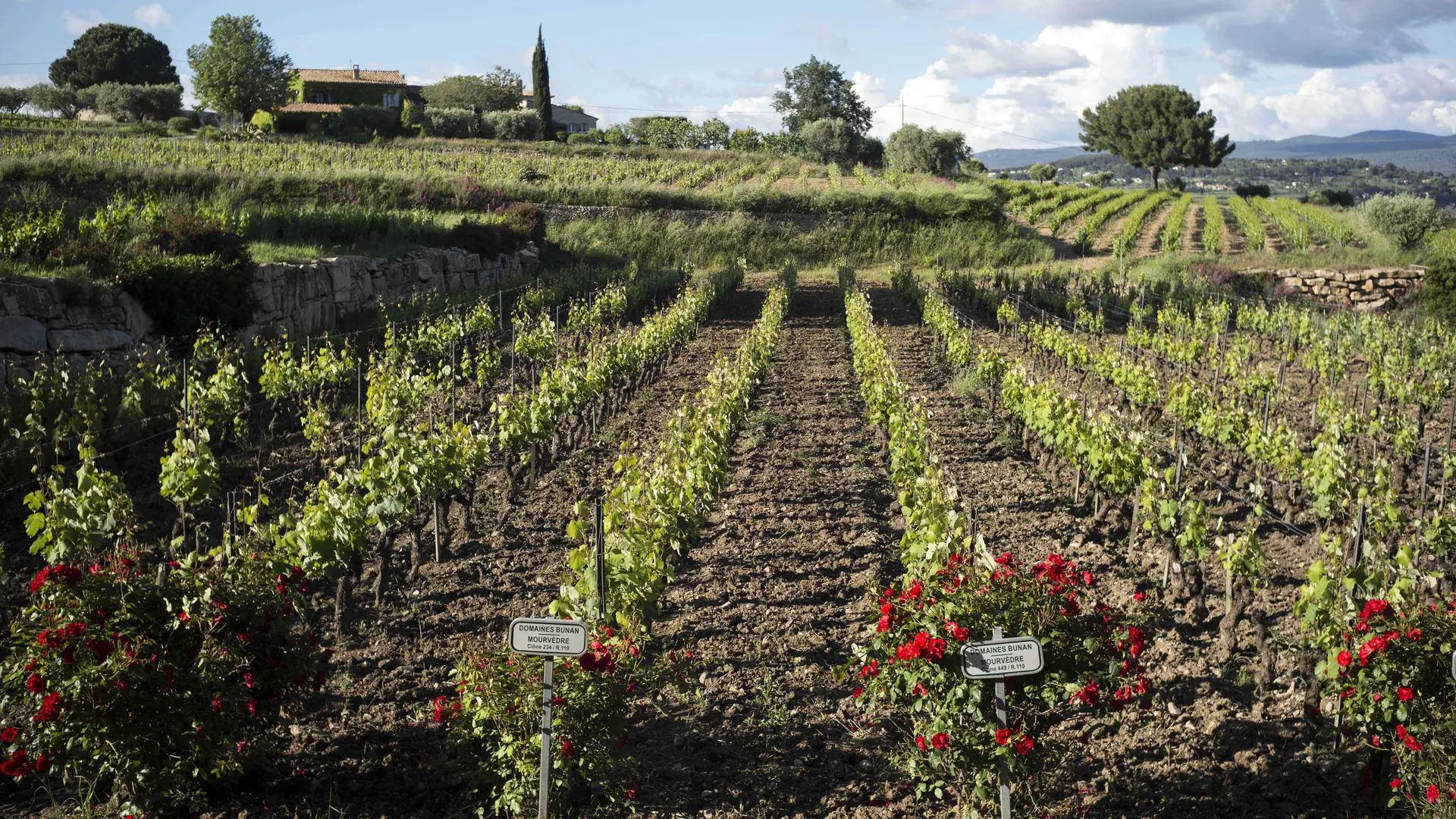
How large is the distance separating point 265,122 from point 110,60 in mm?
18193

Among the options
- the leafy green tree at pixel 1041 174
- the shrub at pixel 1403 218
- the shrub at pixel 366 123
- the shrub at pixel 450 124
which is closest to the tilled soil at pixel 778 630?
the shrub at pixel 1403 218

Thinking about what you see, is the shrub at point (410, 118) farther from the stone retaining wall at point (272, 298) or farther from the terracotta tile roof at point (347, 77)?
the stone retaining wall at point (272, 298)

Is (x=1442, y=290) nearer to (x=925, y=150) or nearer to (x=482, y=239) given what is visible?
(x=482, y=239)

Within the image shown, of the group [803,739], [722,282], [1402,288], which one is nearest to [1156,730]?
[803,739]

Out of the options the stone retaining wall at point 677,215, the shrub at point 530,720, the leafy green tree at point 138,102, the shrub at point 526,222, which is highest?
the leafy green tree at point 138,102

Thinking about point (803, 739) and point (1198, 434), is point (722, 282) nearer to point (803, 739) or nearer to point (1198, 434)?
point (1198, 434)

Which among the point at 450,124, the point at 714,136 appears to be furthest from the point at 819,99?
the point at 450,124

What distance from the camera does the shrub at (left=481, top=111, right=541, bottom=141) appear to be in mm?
53656

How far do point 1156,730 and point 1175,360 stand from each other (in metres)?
10.3

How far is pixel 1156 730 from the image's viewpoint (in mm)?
5289

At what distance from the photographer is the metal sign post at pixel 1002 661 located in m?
3.63

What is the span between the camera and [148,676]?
396 centimetres

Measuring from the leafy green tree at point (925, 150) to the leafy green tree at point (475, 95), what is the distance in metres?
22.2

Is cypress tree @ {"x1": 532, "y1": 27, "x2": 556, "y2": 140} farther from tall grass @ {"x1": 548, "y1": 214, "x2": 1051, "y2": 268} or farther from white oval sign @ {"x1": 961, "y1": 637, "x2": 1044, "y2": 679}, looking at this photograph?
white oval sign @ {"x1": 961, "y1": 637, "x2": 1044, "y2": 679}
